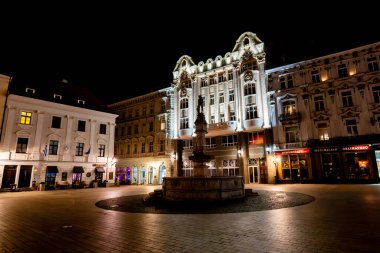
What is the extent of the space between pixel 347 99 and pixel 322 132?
500 centimetres

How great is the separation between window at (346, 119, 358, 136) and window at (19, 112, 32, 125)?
39.4 m

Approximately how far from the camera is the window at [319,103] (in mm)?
30767

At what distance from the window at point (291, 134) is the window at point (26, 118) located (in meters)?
33.6

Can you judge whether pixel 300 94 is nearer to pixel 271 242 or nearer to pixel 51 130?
pixel 271 242

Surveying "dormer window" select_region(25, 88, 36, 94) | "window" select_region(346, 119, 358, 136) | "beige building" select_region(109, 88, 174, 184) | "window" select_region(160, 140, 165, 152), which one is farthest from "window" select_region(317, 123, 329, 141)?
"dormer window" select_region(25, 88, 36, 94)

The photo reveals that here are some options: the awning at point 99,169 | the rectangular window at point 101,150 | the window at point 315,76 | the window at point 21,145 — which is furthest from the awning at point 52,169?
the window at point 315,76

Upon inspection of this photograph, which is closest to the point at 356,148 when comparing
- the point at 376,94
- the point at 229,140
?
the point at 376,94

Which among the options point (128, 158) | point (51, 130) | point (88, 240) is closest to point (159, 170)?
point (128, 158)

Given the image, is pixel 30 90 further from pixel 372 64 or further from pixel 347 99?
A: pixel 372 64

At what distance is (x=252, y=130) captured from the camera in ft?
113

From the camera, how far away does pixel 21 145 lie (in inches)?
1099

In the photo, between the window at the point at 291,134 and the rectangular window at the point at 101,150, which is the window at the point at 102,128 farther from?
the window at the point at 291,134

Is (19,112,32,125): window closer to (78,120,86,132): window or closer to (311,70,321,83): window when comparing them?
(78,120,86,132): window

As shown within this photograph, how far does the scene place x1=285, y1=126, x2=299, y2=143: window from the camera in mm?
31734
